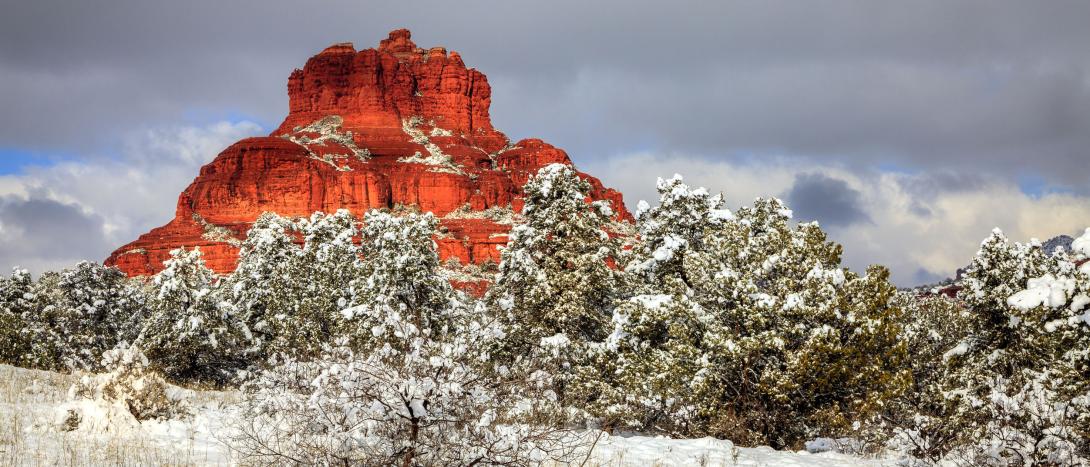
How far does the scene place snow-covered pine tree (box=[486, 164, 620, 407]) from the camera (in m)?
23.9

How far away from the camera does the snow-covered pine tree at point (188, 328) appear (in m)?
32.3

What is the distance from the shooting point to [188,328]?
3247 centimetres

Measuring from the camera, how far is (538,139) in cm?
19238

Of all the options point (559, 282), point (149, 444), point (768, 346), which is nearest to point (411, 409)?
point (149, 444)

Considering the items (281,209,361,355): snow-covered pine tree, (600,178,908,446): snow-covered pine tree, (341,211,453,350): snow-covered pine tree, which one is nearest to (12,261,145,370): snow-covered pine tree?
(281,209,361,355): snow-covered pine tree

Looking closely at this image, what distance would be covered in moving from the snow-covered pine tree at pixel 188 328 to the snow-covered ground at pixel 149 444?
646 inches

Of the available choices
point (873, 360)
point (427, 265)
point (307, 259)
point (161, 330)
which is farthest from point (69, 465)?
point (307, 259)

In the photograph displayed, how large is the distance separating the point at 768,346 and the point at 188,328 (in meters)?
25.5

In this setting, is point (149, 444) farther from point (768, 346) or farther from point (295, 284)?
point (295, 284)

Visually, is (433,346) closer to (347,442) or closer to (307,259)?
(347,442)

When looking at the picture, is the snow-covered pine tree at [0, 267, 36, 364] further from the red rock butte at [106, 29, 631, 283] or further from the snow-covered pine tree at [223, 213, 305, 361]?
the red rock butte at [106, 29, 631, 283]

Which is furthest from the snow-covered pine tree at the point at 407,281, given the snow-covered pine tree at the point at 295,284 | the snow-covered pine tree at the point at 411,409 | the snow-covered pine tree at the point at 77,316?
the snow-covered pine tree at the point at 411,409

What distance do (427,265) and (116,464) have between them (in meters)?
20.6

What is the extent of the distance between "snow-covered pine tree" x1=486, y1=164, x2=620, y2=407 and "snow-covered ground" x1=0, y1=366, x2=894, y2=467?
25.6ft
